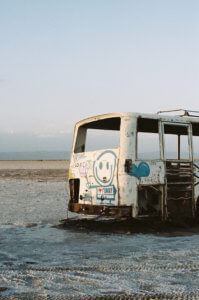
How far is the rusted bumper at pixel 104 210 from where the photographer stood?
8.43 meters

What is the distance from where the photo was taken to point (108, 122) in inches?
369

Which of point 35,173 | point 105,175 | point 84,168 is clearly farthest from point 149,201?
point 35,173

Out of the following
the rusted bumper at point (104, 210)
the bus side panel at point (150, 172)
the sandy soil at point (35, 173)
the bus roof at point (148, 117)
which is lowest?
the rusted bumper at point (104, 210)

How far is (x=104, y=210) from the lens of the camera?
8.75 metres

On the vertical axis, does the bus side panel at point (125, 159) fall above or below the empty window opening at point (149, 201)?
above

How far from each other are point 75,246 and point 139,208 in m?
2.04

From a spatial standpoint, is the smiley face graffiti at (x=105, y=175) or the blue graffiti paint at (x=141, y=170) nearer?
the blue graffiti paint at (x=141, y=170)

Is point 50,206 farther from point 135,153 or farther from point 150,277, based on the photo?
point 150,277

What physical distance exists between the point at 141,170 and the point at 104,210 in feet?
3.81

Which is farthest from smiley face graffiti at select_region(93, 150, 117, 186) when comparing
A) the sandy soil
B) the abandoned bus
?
the sandy soil

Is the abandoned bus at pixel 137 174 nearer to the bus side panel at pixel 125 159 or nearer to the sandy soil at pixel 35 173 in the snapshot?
the bus side panel at pixel 125 159

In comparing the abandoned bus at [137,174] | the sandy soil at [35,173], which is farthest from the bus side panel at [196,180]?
the sandy soil at [35,173]

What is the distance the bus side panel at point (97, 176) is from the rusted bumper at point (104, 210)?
3.4 inches

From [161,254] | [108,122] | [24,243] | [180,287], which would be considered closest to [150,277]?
[180,287]
